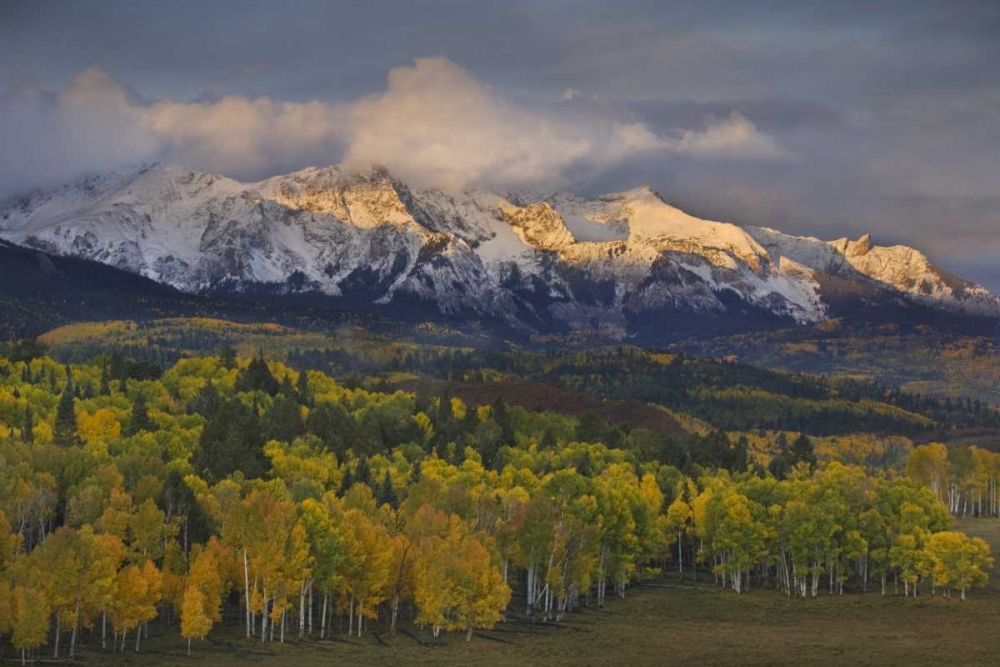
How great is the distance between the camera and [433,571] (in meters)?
136

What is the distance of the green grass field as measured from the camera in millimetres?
124750

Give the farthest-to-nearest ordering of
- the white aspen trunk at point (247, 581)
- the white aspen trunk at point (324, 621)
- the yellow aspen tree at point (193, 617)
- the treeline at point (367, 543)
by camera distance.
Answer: the white aspen trunk at point (324, 621), the white aspen trunk at point (247, 581), the treeline at point (367, 543), the yellow aspen tree at point (193, 617)

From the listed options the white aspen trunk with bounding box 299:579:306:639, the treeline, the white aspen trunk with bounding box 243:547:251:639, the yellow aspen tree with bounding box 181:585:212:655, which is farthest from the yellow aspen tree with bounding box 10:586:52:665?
the white aspen trunk with bounding box 299:579:306:639

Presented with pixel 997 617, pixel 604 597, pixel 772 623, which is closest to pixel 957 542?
pixel 997 617

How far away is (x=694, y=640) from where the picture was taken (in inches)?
5448

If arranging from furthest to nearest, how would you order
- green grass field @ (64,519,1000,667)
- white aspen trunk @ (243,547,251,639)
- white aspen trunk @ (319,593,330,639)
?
white aspen trunk @ (319,593,330,639) < white aspen trunk @ (243,547,251,639) < green grass field @ (64,519,1000,667)

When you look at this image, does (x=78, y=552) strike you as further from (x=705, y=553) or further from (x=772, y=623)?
(x=705, y=553)

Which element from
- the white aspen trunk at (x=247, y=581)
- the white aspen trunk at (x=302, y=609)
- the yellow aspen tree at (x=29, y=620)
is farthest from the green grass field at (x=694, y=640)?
the yellow aspen tree at (x=29, y=620)

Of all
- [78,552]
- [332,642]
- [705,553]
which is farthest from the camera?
[705,553]

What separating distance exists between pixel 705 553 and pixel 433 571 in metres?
58.6

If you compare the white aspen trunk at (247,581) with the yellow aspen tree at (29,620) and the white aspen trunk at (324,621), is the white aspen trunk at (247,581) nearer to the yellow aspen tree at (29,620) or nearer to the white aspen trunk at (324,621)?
the white aspen trunk at (324,621)

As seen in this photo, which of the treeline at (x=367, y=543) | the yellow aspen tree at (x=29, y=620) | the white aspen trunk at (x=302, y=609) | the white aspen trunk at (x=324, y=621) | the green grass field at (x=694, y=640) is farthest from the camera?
the white aspen trunk at (x=324, y=621)

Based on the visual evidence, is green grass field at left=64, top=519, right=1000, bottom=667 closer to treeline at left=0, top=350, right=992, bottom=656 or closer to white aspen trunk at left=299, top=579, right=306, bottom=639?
treeline at left=0, top=350, right=992, bottom=656

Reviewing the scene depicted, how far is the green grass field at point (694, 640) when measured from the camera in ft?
409
